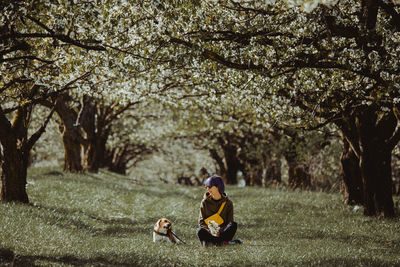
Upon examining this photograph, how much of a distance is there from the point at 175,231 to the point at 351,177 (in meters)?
9.41

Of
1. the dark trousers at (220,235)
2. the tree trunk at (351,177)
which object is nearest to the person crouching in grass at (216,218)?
the dark trousers at (220,235)

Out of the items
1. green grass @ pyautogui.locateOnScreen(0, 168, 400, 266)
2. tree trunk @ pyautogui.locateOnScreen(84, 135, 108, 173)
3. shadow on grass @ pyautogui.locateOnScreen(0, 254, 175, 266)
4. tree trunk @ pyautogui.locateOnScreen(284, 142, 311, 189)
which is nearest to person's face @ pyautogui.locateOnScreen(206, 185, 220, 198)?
green grass @ pyautogui.locateOnScreen(0, 168, 400, 266)

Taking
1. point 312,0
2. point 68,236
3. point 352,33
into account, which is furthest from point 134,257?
point 352,33

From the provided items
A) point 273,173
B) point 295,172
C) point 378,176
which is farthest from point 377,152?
point 273,173

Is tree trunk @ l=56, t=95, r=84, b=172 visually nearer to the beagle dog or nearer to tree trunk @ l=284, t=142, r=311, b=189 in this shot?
tree trunk @ l=284, t=142, r=311, b=189

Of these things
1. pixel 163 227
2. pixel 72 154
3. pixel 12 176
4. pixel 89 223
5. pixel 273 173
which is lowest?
pixel 89 223

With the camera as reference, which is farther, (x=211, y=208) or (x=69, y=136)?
(x=69, y=136)

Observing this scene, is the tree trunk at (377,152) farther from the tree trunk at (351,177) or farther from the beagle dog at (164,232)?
the beagle dog at (164,232)

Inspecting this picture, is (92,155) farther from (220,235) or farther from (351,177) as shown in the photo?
(220,235)

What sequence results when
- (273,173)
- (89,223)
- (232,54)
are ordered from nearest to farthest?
(232,54), (89,223), (273,173)

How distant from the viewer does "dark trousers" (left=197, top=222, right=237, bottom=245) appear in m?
10.3

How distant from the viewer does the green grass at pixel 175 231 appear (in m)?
8.38

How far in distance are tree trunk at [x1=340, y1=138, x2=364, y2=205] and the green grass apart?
26.5 inches

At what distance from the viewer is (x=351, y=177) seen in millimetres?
18828
